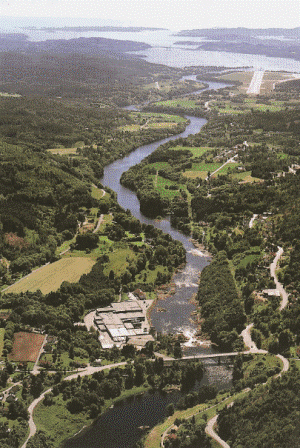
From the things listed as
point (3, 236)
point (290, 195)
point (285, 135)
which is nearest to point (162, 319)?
point (3, 236)

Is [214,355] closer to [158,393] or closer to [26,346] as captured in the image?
[158,393]

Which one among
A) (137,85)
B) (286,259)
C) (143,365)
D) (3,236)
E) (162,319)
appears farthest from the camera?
(137,85)

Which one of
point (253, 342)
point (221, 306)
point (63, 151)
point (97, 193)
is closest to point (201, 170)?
point (97, 193)

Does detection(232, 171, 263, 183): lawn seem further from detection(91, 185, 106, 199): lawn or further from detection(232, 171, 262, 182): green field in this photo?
detection(91, 185, 106, 199): lawn

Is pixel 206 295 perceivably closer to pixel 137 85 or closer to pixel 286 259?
pixel 286 259

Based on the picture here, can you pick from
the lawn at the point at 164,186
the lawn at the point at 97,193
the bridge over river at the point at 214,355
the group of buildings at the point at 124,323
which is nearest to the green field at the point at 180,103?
the lawn at the point at 164,186

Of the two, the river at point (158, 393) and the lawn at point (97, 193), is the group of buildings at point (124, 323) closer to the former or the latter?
the river at point (158, 393)
